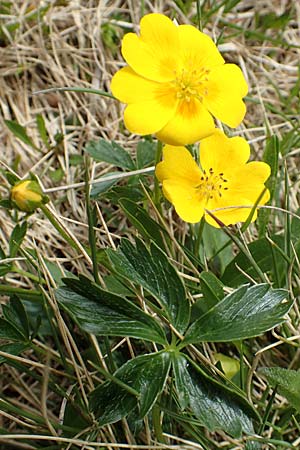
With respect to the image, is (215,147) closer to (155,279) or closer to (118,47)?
(155,279)

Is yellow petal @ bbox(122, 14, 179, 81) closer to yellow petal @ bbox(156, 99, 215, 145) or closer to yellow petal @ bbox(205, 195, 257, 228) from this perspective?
yellow petal @ bbox(156, 99, 215, 145)

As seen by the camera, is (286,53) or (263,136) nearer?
(263,136)

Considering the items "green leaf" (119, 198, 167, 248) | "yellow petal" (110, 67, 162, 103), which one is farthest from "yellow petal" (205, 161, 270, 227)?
"yellow petal" (110, 67, 162, 103)

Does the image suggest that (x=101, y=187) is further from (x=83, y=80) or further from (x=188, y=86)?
(x=83, y=80)

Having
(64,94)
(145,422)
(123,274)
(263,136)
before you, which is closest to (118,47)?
(64,94)

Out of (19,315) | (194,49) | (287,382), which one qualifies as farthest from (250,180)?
(19,315)

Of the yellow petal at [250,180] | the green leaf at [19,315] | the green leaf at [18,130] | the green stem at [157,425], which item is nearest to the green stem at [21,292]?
the green leaf at [19,315]
